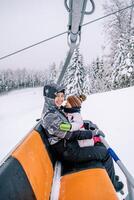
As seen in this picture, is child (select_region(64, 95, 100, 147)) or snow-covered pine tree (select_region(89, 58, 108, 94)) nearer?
child (select_region(64, 95, 100, 147))

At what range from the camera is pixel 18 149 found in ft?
8.77

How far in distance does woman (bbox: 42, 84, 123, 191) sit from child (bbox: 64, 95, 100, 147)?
4.2 inches

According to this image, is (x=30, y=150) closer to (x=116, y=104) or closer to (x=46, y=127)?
(x=46, y=127)

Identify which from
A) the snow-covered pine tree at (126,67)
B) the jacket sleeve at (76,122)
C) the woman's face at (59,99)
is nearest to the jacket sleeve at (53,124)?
the woman's face at (59,99)

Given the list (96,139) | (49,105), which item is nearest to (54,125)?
(49,105)

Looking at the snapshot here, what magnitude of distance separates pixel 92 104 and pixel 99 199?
31.5 feet

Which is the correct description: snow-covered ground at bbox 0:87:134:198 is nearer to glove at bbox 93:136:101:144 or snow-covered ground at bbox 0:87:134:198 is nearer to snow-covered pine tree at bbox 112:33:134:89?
glove at bbox 93:136:101:144

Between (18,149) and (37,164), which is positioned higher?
(18,149)

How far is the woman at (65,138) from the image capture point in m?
3.67

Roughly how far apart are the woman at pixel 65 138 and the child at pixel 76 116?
0.11 metres

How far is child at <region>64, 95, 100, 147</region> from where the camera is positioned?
4027 millimetres

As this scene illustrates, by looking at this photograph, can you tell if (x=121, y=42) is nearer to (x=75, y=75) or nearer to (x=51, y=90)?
(x=75, y=75)

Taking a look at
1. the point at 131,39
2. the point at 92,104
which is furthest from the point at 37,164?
the point at 131,39

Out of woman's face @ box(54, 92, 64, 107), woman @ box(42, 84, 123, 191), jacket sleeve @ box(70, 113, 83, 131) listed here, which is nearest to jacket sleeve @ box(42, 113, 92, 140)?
woman @ box(42, 84, 123, 191)
